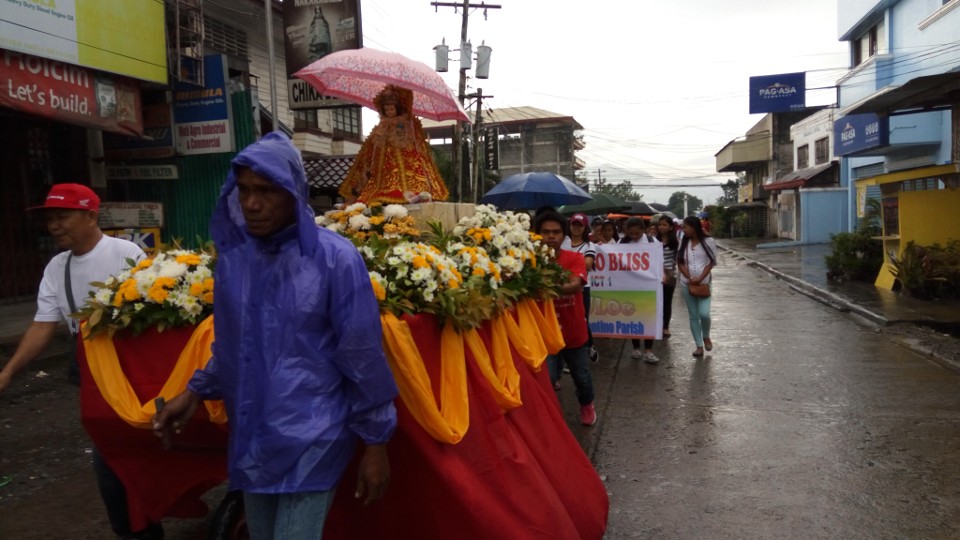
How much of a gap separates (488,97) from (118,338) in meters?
25.1

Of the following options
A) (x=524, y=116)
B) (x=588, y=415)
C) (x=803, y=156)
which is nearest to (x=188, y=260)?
(x=588, y=415)

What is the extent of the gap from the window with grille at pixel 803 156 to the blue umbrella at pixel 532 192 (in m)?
32.4

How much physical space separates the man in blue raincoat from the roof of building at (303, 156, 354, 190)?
13.1 meters

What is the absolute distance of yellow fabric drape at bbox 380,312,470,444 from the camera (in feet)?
9.06

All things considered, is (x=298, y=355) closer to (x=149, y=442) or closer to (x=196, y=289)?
(x=196, y=289)

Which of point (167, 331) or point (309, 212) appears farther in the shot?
point (167, 331)

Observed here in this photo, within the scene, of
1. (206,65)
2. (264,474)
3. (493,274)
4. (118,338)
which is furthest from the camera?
(206,65)

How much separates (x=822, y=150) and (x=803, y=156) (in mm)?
3625

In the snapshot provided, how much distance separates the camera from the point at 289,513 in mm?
2201

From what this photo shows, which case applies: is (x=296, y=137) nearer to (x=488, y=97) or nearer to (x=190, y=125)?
(x=190, y=125)

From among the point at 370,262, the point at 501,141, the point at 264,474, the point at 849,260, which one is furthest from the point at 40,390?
the point at 501,141

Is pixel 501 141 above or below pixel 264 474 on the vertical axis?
above

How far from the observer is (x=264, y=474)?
216 cm

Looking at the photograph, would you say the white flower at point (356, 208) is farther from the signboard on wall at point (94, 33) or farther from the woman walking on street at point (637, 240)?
the signboard on wall at point (94, 33)
